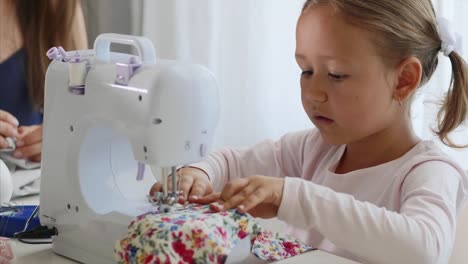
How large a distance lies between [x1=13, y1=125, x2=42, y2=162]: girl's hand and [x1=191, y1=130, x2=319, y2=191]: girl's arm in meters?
0.51

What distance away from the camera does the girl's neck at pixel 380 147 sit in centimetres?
143

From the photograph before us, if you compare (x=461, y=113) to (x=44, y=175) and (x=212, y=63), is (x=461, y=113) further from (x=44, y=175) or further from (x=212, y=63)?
(x=212, y=63)

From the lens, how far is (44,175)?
1318mm

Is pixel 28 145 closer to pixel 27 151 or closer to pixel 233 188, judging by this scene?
pixel 27 151

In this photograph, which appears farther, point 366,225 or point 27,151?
point 27,151

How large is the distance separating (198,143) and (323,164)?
1.53 feet

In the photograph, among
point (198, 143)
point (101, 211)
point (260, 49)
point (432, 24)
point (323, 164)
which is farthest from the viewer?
point (260, 49)

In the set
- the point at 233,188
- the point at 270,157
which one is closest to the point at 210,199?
the point at 233,188

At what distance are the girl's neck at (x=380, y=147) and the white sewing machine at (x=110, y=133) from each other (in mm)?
404

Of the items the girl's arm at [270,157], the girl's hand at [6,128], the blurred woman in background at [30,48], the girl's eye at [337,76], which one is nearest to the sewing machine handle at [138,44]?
the girl's eye at [337,76]

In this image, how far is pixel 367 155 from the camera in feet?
4.85

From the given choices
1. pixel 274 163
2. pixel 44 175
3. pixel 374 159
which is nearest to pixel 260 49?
pixel 274 163

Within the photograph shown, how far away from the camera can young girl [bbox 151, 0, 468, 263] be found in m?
1.15

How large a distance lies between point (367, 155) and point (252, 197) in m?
0.44
